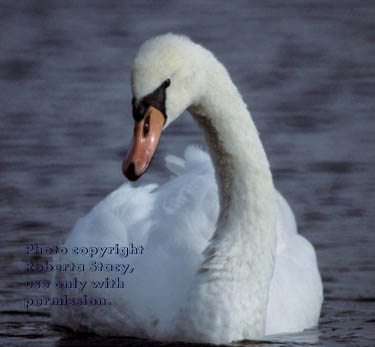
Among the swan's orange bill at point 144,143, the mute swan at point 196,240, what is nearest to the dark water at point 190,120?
the mute swan at point 196,240

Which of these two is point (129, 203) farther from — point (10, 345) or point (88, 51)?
point (88, 51)

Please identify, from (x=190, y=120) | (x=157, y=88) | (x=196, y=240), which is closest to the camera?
(x=157, y=88)

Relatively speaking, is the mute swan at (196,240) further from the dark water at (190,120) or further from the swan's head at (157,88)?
the dark water at (190,120)

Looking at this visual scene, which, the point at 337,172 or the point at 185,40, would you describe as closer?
the point at 185,40

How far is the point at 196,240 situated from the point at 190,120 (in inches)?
194

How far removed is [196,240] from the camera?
746 centimetres

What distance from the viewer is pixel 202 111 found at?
6.62 m

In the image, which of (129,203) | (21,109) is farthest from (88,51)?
(129,203)

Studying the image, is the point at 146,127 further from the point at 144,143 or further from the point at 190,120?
the point at 190,120

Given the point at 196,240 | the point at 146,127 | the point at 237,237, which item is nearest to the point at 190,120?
the point at 196,240

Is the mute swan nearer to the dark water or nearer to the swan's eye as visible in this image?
the swan's eye

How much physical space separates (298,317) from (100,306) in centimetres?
127

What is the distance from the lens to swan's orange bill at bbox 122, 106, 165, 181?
20.0ft

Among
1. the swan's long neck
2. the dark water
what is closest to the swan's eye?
the swan's long neck
